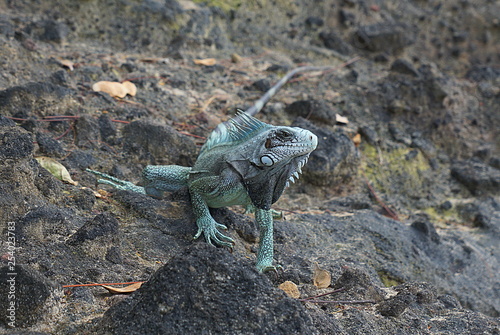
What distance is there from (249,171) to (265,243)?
1.68ft

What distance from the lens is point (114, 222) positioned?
11.4ft

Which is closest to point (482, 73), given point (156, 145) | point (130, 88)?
point (130, 88)

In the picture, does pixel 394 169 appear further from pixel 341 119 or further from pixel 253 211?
pixel 253 211

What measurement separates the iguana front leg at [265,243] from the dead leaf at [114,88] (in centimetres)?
295

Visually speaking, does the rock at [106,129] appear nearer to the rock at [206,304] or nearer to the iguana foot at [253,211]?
the iguana foot at [253,211]

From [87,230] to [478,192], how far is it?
564 centimetres

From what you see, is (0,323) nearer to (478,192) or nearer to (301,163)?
(301,163)

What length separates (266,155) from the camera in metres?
3.55

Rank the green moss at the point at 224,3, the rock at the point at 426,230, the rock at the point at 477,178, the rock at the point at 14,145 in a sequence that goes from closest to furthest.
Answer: the rock at the point at 14,145, the rock at the point at 426,230, the rock at the point at 477,178, the green moss at the point at 224,3

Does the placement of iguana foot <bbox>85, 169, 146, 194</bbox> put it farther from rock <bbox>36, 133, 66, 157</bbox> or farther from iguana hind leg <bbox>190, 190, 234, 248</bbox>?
iguana hind leg <bbox>190, 190, 234, 248</bbox>

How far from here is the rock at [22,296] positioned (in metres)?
2.55

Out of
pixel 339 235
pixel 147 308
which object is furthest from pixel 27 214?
pixel 339 235

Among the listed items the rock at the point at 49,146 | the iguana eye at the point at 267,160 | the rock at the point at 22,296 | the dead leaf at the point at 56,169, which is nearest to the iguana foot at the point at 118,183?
the dead leaf at the point at 56,169

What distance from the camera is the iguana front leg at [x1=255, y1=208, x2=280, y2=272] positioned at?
11.8 ft
